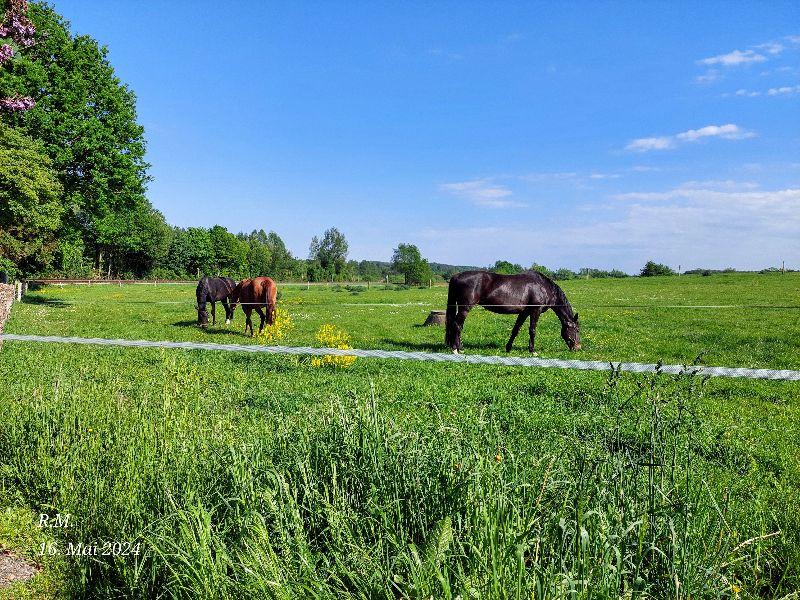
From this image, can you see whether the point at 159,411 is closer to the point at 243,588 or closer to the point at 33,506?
the point at 33,506

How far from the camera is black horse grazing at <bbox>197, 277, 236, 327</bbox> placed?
21.6 metres

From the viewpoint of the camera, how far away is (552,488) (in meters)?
3.18

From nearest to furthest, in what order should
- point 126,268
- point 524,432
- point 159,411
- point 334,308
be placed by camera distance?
1. point 159,411
2. point 524,432
3. point 334,308
4. point 126,268

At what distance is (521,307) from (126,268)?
110m

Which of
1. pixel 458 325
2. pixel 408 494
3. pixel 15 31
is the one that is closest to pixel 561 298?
pixel 458 325

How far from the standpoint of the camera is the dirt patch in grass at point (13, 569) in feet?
12.3

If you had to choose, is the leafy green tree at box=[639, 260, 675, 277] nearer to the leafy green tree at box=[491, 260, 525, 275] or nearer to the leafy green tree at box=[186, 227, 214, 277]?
the leafy green tree at box=[491, 260, 525, 275]

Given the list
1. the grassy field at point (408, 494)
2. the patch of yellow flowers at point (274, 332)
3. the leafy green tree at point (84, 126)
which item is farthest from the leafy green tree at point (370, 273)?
the grassy field at point (408, 494)

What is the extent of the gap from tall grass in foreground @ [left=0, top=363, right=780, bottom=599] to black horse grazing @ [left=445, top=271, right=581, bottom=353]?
10.3m

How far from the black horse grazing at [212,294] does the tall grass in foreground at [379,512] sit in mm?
16957

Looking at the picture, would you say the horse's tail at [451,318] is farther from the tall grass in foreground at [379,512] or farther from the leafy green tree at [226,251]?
the leafy green tree at [226,251]

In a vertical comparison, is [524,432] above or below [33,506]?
above

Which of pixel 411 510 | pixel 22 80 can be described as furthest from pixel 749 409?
pixel 22 80

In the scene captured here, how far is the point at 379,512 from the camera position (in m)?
3.05
